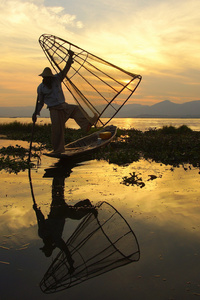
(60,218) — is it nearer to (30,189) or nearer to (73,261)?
(73,261)

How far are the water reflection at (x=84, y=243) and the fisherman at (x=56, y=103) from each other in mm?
3512

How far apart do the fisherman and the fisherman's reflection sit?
2.83m

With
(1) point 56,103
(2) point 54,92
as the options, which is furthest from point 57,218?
(2) point 54,92

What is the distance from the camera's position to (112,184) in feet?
18.6

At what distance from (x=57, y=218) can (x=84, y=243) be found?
2.74 ft

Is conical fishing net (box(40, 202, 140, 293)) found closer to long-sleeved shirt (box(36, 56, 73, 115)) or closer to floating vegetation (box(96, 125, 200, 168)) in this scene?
long-sleeved shirt (box(36, 56, 73, 115))

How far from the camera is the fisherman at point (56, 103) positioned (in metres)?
7.30

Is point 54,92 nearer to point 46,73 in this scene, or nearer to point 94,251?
point 46,73

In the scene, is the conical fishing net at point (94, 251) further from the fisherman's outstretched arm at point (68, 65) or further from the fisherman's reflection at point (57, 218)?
the fisherman's outstretched arm at point (68, 65)

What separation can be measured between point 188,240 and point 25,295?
74.3 inches

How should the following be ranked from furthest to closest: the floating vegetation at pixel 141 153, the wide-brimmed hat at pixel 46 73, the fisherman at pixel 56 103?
the floating vegetation at pixel 141 153 → the fisherman at pixel 56 103 → the wide-brimmed hat at pixel 46 73

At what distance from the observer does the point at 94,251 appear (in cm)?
297

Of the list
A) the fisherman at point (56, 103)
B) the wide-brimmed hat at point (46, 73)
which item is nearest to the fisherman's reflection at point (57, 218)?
the fisherman at point (56, 103)

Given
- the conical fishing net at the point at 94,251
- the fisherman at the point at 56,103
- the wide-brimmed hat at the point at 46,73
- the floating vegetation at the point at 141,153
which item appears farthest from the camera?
the floating vegetation at the point at 141,153
